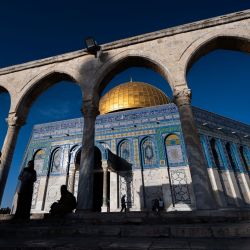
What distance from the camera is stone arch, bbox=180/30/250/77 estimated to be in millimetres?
5641

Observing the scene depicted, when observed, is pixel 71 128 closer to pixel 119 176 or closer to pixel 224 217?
pixel 119 176

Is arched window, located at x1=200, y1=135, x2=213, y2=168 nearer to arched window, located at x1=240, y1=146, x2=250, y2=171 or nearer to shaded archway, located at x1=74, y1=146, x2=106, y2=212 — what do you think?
arched window, located at x1=240, y1=146, x2=250, y2=171

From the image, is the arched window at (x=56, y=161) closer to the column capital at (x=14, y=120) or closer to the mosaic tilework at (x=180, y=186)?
the mosaic tilework at (x=180, y=186)

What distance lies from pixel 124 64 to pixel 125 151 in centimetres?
793

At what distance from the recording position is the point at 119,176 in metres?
12.9

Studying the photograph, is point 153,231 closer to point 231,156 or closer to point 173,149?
point 173,149

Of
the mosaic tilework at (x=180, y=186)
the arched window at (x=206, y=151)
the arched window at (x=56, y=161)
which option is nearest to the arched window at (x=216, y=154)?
the arched window at (x=206, y=151)

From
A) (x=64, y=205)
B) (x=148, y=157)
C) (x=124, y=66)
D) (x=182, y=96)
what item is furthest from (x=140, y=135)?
(x=64, y=205)

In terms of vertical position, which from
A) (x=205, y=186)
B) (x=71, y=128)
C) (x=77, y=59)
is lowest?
(x=205, y=186)

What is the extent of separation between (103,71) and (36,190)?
10.8 meters

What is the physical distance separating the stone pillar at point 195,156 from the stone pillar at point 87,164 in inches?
91.0

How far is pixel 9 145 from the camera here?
19.5 feet

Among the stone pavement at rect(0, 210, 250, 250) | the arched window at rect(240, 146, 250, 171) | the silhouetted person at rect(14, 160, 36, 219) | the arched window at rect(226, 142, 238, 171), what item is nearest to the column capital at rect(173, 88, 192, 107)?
the stone pavement at rect(0, 210, 250, 250)

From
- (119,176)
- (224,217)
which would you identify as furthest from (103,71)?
(119,176)
